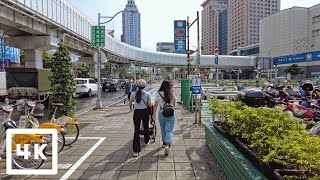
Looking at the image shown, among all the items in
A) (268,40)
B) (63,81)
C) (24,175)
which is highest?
(268,40)

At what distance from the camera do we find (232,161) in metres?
4.04

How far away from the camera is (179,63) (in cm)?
8850

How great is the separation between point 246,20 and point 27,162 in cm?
10946

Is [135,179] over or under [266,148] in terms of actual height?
under

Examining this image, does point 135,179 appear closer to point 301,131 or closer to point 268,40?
point 301,131

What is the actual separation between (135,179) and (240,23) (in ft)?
347

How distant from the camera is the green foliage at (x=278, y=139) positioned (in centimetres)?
280

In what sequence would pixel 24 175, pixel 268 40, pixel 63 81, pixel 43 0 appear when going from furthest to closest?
pixel 268 40 → pixel 43 0 → pixel 63 81 → pixel 24 175

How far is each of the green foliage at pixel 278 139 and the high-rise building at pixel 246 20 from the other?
90.3 m

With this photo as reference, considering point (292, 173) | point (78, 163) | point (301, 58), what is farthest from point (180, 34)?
point (292, 173)

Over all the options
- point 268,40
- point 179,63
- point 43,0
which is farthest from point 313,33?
point 43,0

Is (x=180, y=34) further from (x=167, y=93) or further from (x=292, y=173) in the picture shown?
(x=292, y=173)

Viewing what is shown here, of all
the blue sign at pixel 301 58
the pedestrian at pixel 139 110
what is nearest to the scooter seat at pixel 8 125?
the pedestrian at pixel 139 110

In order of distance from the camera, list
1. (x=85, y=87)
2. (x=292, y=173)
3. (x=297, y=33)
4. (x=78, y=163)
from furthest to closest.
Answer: (x=297, y=33), (x=85, y=87), (x=78, y=163), (x=292, y=173)
